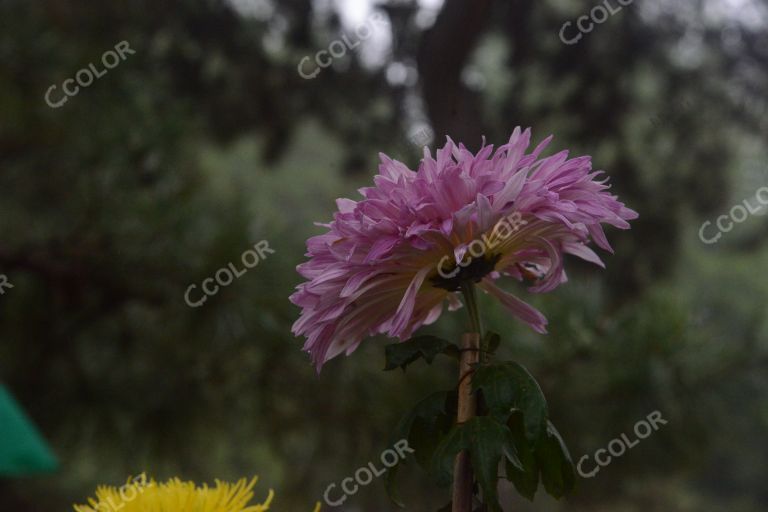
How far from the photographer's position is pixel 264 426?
5.64 feet

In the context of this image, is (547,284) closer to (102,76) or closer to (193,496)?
(193,496)

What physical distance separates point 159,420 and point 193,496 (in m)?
1.46

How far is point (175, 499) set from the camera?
0.36 metres

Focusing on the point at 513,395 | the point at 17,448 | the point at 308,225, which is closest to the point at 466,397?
the point at 513,395

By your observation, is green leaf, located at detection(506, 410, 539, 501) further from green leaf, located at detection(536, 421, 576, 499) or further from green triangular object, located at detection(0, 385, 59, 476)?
green triangular object, located at detection(0, 385, 59, 476)

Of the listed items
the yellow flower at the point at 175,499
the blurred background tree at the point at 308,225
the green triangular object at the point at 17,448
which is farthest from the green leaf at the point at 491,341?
the green triangular object at the point at 17,448

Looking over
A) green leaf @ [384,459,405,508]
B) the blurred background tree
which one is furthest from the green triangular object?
green leaf @ [384,459,405,508]

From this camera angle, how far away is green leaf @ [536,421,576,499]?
0.36 metres

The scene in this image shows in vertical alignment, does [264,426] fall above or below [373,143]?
below

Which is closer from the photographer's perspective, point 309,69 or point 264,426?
point 264,426

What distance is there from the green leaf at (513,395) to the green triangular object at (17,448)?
72cm

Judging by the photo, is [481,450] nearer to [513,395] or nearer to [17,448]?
[513,395]

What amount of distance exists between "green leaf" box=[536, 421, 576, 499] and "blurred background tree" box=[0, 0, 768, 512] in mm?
463

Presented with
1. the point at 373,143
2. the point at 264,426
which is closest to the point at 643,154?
the point at 373,143
